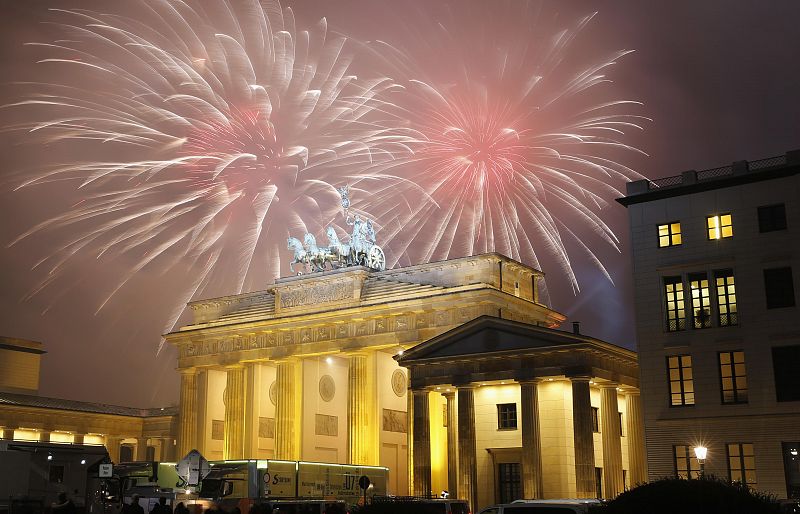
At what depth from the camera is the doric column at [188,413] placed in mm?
73069

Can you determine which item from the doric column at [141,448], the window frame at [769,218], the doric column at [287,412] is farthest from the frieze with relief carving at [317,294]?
the window frame at [769,218]

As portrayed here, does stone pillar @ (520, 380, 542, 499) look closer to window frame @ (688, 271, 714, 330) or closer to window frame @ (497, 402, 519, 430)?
window frame @ (497, 402, 519, 430)

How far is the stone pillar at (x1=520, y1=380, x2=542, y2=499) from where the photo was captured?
42.8 m

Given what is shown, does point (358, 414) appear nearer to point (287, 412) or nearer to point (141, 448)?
point (287, 412)

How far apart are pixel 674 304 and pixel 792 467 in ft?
28.9

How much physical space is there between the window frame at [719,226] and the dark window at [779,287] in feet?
8.50

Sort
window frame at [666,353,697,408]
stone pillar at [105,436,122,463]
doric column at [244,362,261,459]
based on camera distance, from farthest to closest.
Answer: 1. stone pillar at [105,436,122,463]
2. doric column at [244,362,261,459]
3. window frame at [666,353,697,408]

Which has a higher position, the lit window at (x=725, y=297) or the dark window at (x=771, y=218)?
the dark window at (x=771, y=218)

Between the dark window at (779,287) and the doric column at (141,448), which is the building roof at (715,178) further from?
the doric column at (141,448)

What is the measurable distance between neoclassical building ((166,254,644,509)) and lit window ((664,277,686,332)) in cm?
362

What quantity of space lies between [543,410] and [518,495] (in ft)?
15.3

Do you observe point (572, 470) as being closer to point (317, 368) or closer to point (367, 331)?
point (367, 331)

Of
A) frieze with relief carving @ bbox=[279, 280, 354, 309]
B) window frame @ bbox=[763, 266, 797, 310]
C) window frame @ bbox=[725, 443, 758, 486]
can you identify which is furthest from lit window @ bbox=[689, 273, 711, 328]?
frieze with relief carving @ bbox=[279, 280, 354, 309]

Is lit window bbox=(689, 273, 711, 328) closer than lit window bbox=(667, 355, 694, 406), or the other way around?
lit window bbox=(667, 355, 694, 406)
